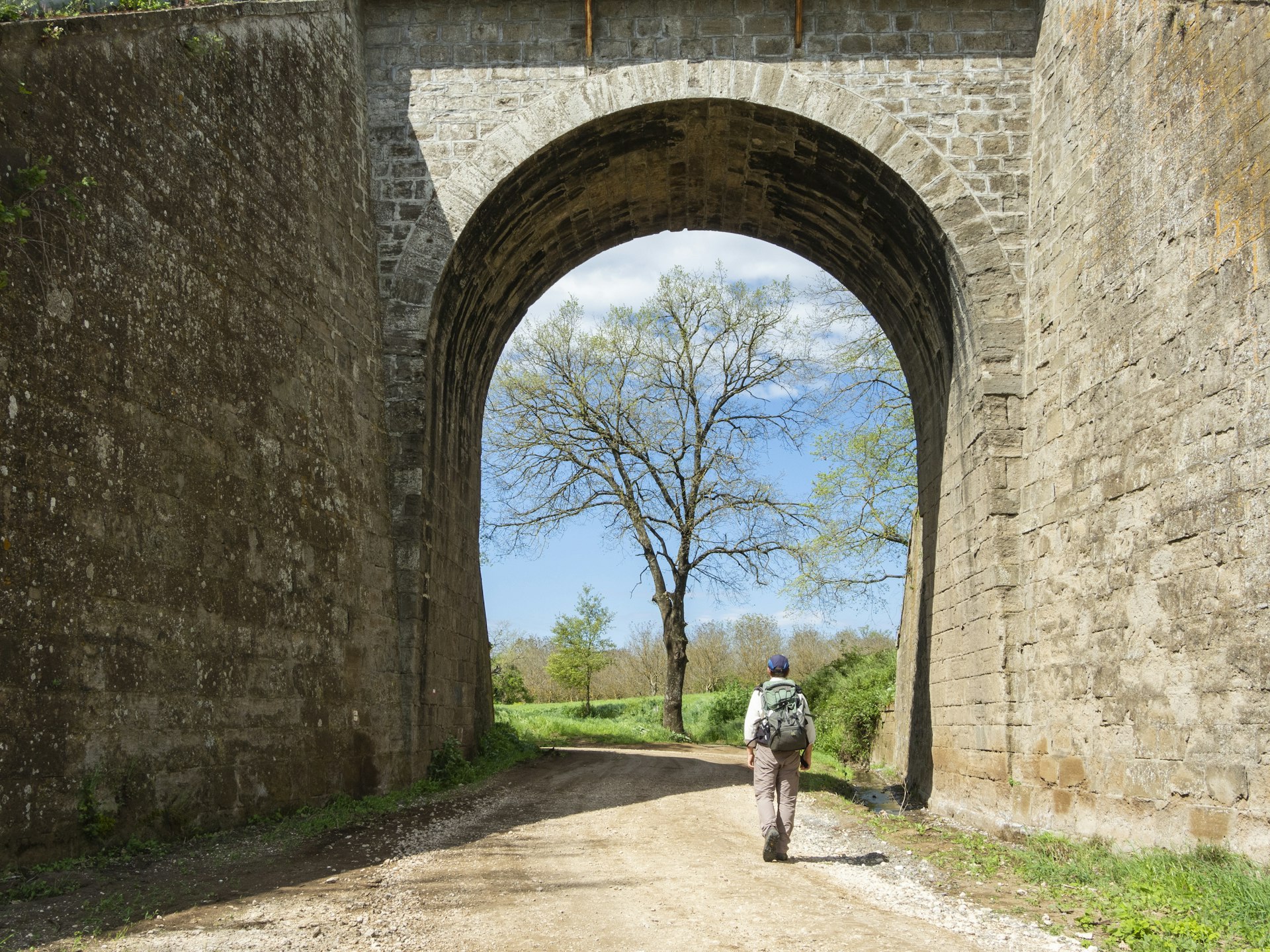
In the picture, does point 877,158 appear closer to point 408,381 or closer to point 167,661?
point 408,381

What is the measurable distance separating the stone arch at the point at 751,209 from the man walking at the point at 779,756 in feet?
9.01

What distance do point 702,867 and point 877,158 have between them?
7.05 meters

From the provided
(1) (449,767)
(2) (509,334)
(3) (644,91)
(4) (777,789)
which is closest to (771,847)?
(4) (777,789)

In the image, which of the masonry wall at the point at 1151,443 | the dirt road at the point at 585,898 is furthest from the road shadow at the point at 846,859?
the masonry wall at the point at 1151,443

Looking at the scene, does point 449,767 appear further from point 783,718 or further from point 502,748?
point 783,718

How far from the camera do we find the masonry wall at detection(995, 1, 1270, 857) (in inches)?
239

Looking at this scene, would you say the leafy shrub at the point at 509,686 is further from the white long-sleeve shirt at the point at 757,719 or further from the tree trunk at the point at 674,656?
→ the white long-sleeve shirt at the point at 757,719

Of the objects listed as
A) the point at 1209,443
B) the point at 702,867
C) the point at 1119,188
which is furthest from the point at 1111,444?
the point at 702,867

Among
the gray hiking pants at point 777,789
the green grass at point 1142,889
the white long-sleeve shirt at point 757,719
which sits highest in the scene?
the white long-sleeve shirt at point 757,719

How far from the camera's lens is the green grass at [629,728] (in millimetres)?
21938

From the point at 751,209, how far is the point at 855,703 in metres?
8.95

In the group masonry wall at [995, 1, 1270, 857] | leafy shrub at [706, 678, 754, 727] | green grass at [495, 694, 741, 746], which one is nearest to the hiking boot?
masonry wall at [995, 1, 1270, 857]

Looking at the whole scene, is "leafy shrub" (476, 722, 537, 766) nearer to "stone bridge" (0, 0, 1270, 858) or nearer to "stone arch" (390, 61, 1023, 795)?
"stone bridge" (0, 0, 1270, 858)

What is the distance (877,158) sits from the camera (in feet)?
34.0
